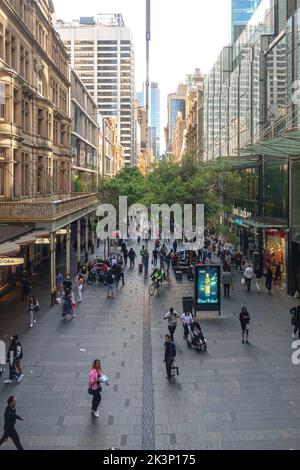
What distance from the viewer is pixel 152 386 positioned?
1520 centimetres

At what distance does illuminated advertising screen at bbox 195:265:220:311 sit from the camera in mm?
24016

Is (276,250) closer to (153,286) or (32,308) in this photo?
A: (153,286)

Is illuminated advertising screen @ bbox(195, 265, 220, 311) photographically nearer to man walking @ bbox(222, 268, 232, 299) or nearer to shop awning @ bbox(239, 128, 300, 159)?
man walking @ bbox(222, 268, 232, 299)

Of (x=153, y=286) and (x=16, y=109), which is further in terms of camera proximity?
(x=16, y=109)

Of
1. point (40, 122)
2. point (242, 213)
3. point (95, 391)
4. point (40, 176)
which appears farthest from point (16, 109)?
point (242, 213)

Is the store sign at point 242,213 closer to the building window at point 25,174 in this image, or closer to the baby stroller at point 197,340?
the building window at point 25,174

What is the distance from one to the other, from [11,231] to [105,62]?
173 metres

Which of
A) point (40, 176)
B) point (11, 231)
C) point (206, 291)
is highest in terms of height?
point (40, 176)

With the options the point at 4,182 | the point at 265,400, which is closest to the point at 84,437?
the point at 265,400

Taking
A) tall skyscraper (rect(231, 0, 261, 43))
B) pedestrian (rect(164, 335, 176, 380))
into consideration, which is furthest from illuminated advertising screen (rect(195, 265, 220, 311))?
tall skyscraper (rect(231, 0, 261, 43))

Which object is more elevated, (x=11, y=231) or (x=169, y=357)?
(x=11, y=231)

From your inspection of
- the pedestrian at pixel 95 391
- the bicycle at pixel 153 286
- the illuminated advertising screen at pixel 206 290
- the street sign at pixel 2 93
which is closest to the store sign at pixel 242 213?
the bicycle at pixel 153 286

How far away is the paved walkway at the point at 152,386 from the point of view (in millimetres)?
11859
